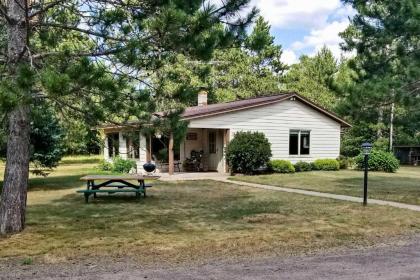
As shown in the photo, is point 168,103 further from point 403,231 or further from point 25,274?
point 403,231

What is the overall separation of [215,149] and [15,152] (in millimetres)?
16052

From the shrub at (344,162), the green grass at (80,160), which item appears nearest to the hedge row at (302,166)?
the shrub at (344,162)

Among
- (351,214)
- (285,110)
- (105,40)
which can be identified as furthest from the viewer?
(285,110)

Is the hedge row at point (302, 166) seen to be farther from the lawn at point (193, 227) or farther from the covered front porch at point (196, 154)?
the lawn at point (193, 227)

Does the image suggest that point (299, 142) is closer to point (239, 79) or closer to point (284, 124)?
point (284, 124)

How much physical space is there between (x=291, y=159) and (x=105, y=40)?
16.7 meters

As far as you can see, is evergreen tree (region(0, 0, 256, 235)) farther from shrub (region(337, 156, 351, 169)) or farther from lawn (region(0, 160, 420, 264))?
shrub (region(337, 156, 351, 169))

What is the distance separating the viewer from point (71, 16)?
27.3 feet

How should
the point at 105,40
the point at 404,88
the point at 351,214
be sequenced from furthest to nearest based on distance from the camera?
the point at 404,88, the point at 351,214, the point at 105,40

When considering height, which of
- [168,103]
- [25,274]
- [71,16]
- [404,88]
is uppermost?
[71,16]

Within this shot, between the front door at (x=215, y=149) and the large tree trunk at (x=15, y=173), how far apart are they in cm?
1533

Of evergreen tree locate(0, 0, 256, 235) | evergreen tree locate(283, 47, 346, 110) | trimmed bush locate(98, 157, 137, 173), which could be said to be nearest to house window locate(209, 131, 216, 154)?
trimmed bush locate(98, 157, 137, 173)

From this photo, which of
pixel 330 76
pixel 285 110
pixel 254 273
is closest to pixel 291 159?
pixel 285 110

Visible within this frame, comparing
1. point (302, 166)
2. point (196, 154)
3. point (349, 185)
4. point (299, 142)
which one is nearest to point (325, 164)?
point (302, 166)
